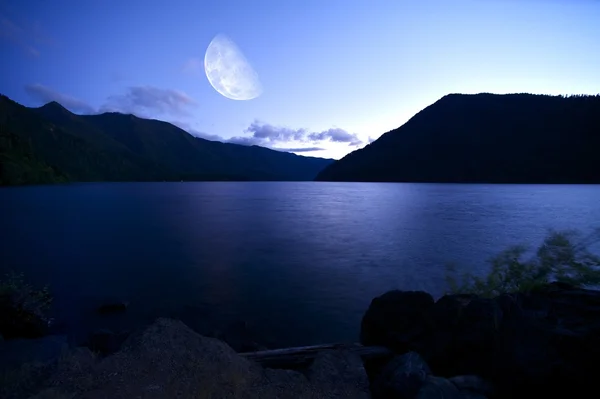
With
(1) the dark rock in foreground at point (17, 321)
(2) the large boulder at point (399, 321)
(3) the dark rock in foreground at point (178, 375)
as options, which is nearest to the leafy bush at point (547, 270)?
(2) the large boulder at point (399, 321)

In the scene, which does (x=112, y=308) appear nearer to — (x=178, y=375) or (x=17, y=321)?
(x=17, y=321)

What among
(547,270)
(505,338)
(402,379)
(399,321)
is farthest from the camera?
(547,270)

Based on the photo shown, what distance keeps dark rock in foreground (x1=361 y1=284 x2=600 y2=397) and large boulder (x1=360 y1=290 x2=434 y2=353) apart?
29mm

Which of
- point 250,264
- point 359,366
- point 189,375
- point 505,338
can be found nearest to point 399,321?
point 359,366

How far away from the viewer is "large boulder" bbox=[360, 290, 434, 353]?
31.2ft

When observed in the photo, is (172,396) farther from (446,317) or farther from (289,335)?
(289,335)

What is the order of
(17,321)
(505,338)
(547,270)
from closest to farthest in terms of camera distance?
(505,338)
(547,270)
(17,321)

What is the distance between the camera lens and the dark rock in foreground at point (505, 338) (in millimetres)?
6363

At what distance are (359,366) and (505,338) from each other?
11.1ft

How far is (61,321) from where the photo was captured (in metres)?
14.5

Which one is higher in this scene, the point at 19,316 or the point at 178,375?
the point at 178,375

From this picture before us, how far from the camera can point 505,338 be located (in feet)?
24.1

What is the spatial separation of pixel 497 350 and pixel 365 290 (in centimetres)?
1197

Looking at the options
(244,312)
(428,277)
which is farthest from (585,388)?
(428,277)
